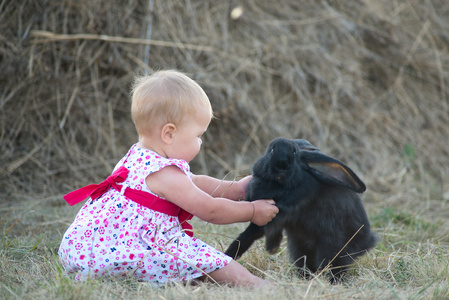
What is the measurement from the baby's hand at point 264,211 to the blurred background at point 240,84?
1.90 m

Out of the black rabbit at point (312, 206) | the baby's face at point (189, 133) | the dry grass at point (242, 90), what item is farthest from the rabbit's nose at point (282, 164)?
the dry grass at point (242, 90)

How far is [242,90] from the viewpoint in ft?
16.5

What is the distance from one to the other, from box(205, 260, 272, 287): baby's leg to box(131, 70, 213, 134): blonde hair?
0.73 metres

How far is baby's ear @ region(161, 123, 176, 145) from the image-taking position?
2354 millimetres

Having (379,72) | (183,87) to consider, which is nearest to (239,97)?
(379,72)

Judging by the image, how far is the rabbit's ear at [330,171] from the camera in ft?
7.62

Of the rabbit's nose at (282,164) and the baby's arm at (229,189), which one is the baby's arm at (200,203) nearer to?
the rabbit's nose at (282,164)

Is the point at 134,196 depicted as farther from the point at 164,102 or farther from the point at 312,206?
the point at 312,206

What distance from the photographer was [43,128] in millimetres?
4516

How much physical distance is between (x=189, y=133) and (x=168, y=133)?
0.10 metres

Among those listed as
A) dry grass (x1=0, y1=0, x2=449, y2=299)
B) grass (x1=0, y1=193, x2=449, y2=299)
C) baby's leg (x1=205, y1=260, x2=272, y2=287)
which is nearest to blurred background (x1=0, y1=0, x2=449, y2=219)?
dry grass (x1=0, y1=0, x2=449, y2=299)

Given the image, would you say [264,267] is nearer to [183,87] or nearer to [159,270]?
[159,270]

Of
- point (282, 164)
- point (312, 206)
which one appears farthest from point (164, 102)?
point (312, 206)

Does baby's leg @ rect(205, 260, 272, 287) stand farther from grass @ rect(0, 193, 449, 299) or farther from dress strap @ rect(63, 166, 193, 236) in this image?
dress strap @ rect(63, 166, 193, 236)
